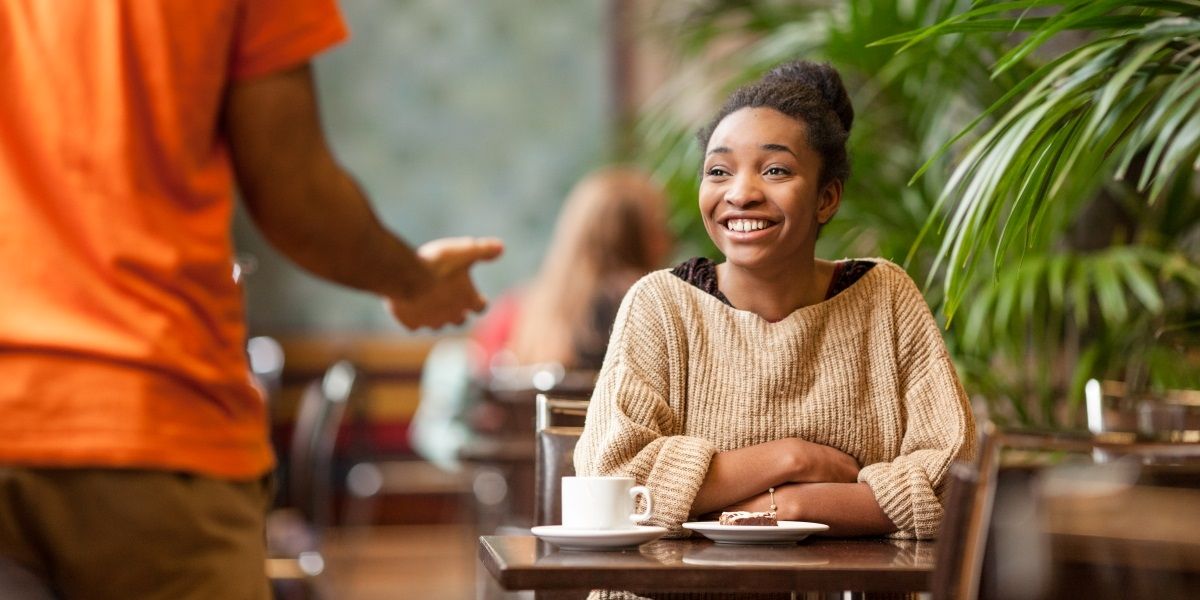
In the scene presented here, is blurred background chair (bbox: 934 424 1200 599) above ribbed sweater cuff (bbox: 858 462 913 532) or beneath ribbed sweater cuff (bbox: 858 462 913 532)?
above

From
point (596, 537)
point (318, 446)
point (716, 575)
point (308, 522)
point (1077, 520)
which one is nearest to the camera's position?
point (1077, 520)

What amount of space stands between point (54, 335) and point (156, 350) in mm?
68

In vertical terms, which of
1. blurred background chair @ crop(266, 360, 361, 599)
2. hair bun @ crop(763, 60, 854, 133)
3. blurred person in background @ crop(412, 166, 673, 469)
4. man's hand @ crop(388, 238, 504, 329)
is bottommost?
blurred background chair @ crop(266, 360, 361, 599)

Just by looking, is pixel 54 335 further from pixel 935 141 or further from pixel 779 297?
pixel 935 141

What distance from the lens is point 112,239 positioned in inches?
38.9

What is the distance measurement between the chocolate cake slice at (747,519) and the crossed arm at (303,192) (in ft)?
1.31

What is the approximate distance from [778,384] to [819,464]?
0.10 metres

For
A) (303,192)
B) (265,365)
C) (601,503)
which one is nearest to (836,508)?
(601,503)

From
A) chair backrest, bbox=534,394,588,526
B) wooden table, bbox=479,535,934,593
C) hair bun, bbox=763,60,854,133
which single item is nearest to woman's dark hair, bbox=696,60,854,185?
hair bun, bbox=763,60,854,133

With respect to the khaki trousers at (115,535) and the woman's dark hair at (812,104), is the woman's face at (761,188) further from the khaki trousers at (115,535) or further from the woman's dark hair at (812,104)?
the khaki trousers at (115,535)

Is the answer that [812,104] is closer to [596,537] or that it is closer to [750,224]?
[750,224]

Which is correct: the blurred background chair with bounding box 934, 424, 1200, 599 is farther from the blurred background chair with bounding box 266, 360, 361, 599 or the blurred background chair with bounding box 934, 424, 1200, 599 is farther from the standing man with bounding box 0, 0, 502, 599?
the blurred background chair with bounding box 266, 360, 361, 599

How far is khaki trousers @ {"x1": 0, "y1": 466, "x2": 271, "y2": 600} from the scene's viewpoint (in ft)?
→ 3.09

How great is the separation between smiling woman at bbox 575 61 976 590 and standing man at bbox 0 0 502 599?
0.52m
